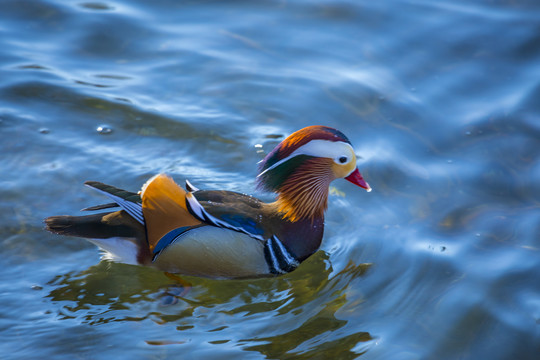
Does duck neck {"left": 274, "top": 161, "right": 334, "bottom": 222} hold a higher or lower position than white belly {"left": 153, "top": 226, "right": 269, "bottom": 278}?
higher

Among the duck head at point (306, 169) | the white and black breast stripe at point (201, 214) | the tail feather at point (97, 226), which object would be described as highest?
the duck head at point (306, 169)

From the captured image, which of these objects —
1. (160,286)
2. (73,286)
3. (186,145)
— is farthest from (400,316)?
(186,145)

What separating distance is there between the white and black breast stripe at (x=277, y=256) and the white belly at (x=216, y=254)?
42 mm

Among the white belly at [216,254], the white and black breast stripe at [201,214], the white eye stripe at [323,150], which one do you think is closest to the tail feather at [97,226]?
the white belly at [216,254]

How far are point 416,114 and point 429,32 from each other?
67.7 inches

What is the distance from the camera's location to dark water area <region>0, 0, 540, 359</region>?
15.1ft

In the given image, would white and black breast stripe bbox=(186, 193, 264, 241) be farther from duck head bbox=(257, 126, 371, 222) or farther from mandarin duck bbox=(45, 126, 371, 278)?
duck head bbox=(257, 126, 371, 222)

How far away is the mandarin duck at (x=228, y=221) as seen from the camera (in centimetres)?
488

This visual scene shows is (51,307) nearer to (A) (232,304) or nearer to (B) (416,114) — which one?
(A) (232,304)

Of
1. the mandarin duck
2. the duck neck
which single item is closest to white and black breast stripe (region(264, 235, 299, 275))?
the mandarin duck

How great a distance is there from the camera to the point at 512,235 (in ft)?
18.0

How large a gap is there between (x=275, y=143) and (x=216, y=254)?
1.91 meters

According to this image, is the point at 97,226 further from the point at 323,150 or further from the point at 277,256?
the point at 323,150

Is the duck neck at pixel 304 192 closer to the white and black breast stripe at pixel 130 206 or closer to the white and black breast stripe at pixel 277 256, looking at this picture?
the white and black breast stripe at pixel 277 256
